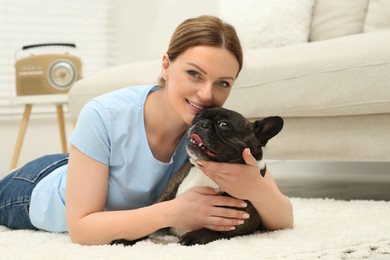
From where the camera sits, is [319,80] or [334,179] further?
[334,179]

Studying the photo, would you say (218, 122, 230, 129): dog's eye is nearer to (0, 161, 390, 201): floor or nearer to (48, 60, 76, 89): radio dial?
(0, 161, 390, 201): floor

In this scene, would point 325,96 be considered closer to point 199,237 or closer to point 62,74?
point 199,237

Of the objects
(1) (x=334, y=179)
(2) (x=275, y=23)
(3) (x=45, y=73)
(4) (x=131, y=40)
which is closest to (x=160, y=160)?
(2) (x=275, y=23)

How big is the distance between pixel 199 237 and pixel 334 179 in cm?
231

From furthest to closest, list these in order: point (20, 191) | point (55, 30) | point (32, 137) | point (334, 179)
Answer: point (55, 30), point (32, 137), point (334, 179), point (20, 191)

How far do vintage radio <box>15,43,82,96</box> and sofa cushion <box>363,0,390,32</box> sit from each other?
→ 2053mm

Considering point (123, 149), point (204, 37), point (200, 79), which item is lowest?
point (123, 149)

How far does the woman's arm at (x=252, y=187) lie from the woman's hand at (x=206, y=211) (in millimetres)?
41

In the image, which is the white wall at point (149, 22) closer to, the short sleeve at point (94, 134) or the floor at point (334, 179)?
the floor at point (334, 179)

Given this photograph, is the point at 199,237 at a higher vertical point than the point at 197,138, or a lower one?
lower

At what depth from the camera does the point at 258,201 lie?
1.45 metres

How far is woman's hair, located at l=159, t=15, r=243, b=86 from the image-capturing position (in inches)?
55.7

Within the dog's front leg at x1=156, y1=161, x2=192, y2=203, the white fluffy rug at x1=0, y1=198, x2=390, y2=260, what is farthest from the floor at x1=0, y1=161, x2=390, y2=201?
the dog's front leg at x1=156, y1=161, x2=192, y2=203

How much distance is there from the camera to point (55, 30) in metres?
4.56
